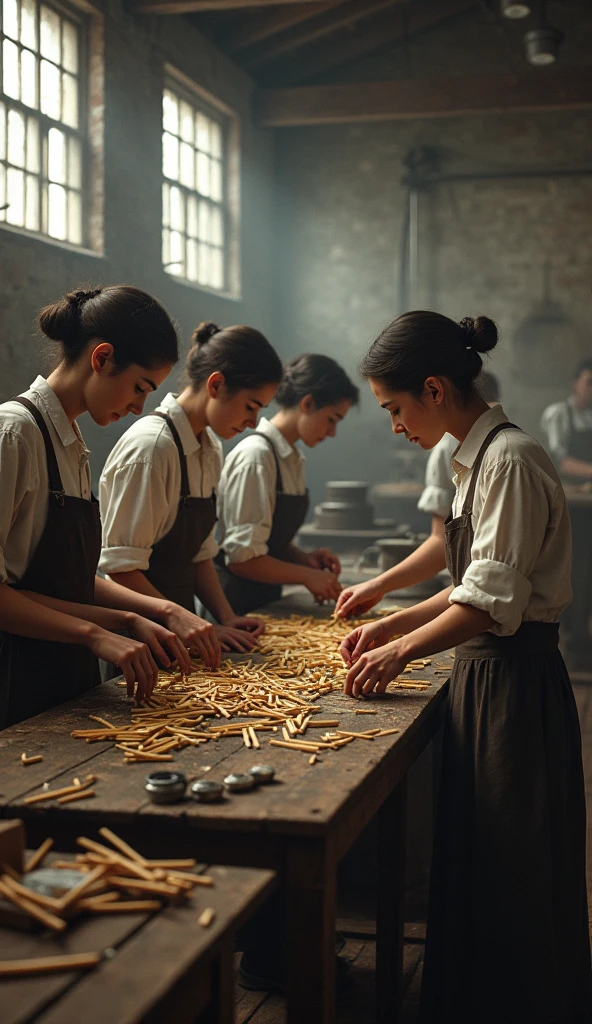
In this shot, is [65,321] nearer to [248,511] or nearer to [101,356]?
[101,356]

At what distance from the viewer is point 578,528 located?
8.80m

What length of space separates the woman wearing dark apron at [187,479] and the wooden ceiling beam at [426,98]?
767cm

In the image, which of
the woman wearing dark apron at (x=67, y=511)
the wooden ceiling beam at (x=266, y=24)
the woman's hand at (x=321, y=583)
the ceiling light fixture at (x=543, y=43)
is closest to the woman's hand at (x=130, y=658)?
the woman wearing dark apron at (x=67, y=511)

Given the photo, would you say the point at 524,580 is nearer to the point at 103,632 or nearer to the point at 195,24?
the point at 103,632

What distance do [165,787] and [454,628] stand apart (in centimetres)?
94

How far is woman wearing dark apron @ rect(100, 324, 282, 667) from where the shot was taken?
3.28 m

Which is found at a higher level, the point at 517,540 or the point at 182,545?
the point at 517,540

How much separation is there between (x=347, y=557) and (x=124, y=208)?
11.0ft

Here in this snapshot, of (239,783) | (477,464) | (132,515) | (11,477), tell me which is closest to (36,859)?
(239,783)

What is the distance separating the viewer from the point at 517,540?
243 cm

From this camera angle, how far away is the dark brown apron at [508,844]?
2.49 m

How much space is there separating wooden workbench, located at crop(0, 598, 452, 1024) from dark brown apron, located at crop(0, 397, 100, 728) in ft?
0.98

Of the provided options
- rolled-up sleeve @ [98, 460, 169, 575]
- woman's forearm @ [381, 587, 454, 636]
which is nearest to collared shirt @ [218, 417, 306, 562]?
rolled-up sleeve @ [98, 460, 169, 575]

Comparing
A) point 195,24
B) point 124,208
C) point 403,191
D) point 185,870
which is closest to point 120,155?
point 124,208
